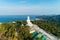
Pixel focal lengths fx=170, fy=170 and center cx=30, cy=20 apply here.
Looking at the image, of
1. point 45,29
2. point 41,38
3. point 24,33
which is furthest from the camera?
point 45,29

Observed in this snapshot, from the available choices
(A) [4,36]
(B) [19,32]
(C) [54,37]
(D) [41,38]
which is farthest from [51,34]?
(A) [4,36]

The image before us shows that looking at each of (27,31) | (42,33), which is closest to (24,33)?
(27,31)

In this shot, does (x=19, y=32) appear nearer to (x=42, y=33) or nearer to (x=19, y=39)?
(x=19, y=39)

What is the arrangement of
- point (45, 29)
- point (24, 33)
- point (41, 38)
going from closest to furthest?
1. point (41, 38)
2. point (24, 33)
3. point (45, 29)

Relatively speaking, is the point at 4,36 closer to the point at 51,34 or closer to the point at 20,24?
the point at 20,24

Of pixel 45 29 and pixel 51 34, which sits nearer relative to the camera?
pixel 51 34

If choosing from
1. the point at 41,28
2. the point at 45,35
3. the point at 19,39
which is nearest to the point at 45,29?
the point at 41,28

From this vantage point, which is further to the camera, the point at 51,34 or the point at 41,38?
the point at 51,34

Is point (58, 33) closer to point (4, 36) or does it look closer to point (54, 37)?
point (54, 37)
